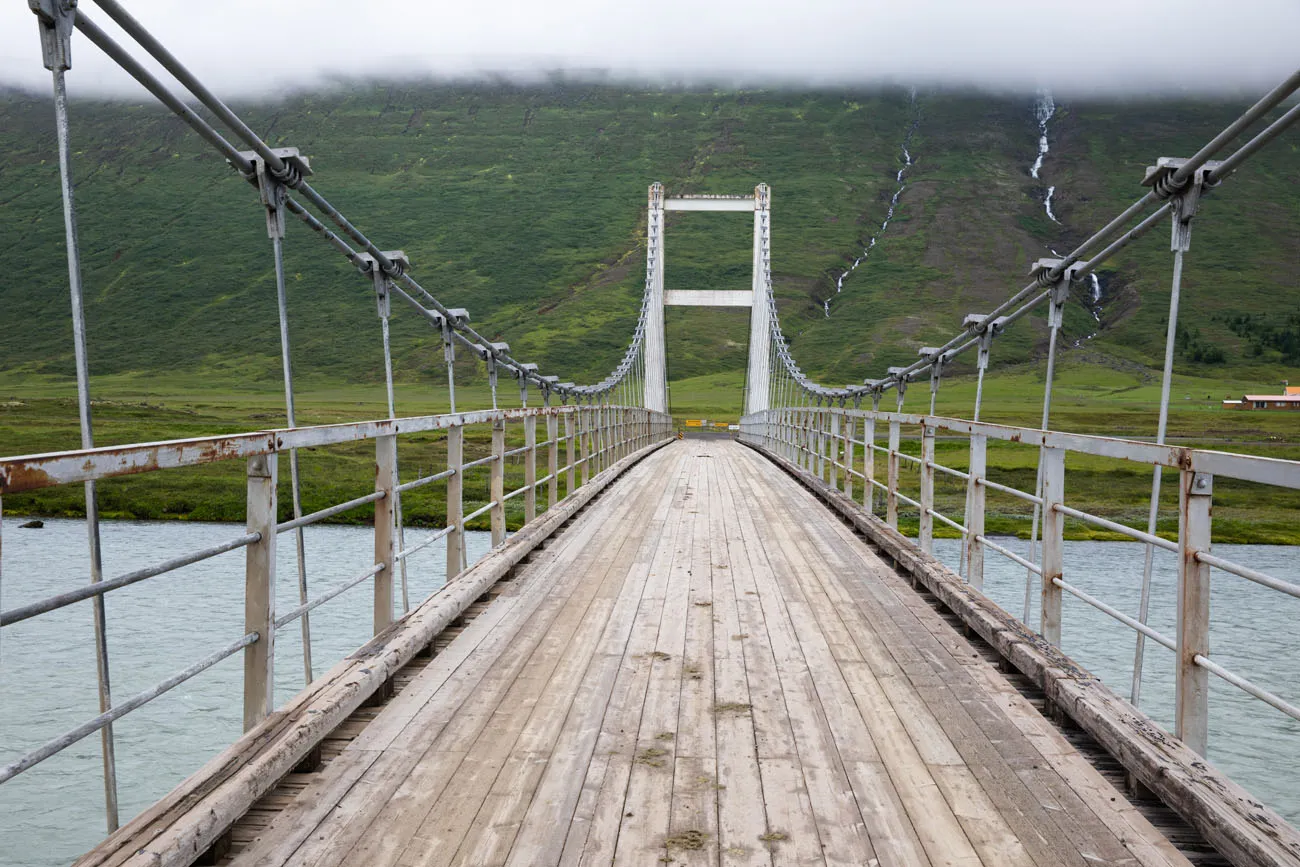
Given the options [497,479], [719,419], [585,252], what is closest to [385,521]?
[497,479]

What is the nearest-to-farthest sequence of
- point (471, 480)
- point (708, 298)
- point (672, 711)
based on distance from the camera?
point (672, 711) → point (471, 480) → point (708, 298)

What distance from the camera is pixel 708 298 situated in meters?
40.6

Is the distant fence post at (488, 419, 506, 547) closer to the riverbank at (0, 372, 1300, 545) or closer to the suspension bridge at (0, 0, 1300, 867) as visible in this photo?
the suspension bridge at (0, 0, 1300, 867)

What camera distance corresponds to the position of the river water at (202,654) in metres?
8.48

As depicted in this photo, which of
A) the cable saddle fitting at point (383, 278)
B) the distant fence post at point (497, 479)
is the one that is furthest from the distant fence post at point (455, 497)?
the cable saddle fitting at point (383, 278)

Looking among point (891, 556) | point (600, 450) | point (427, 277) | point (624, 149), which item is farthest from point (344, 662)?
point (624, 149)

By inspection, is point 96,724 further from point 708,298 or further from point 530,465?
point 708,298

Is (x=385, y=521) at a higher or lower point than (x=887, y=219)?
lower

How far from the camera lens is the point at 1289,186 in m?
164

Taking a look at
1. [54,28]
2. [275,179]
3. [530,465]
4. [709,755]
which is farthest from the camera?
[530,465]

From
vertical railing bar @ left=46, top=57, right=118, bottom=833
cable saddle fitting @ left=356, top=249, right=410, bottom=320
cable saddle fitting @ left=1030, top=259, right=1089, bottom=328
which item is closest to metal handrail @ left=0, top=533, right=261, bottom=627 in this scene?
vertical railing bar @ left=46, top=57, right=118, bottom=833

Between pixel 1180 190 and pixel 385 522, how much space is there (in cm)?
434

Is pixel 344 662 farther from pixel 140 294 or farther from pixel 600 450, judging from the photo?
pixel 140 294

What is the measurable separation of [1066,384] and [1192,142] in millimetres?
110252
